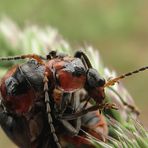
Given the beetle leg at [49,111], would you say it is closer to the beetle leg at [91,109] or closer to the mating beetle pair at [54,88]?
the mating beetle pair at [54,88]

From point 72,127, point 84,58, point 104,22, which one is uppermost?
point 104,22

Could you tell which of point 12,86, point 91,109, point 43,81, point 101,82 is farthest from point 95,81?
point 12,86

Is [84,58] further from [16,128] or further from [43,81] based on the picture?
[16,128]

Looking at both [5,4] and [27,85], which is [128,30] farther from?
[27,85]

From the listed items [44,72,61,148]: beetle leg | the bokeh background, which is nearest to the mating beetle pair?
[44,72,61,148]: beetle leg

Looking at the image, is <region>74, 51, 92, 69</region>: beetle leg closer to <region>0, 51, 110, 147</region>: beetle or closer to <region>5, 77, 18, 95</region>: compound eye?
<region>0, 51, 110, 147</region>: beetle

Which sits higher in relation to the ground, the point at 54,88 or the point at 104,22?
the point at 104,22
